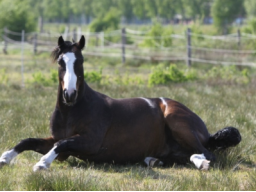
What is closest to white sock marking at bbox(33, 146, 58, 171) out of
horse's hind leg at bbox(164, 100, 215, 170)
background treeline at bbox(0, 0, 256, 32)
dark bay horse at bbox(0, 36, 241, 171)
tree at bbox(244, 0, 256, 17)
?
dark bay horse at bbox(0, 36, 241, 171)

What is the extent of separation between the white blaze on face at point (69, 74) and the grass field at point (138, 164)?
2.71 feet

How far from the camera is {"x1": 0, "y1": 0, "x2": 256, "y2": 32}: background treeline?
37.8 m

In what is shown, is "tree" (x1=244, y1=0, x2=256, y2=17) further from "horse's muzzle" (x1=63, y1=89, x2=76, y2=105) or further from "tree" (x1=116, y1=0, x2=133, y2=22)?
"horse's muzzle" (x1=63, y1=89, x2=76, y2=105)

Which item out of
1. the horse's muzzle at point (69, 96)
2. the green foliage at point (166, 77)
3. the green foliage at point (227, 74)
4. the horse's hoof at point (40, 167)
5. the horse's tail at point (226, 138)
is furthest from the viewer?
the green foliage at point (227, 74)

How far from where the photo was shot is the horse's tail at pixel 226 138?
6.15 meters

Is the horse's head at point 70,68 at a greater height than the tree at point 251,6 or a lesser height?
lesser

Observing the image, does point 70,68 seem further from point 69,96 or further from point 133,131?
point 133,131

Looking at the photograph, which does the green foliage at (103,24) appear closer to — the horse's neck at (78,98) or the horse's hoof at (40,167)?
the horse's neck at (78,98)

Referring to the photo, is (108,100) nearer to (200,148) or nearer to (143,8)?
(200,148)

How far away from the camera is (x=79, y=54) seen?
568 centimetres

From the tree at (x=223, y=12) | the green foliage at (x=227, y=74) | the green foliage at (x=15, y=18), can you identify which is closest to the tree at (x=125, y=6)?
the tree at (x=223, y=12)

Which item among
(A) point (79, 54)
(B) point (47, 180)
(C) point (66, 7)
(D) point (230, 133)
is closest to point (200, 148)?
(D) point (230, 133)

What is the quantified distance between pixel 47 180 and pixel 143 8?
7339cm

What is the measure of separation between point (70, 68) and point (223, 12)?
48.6 metres
